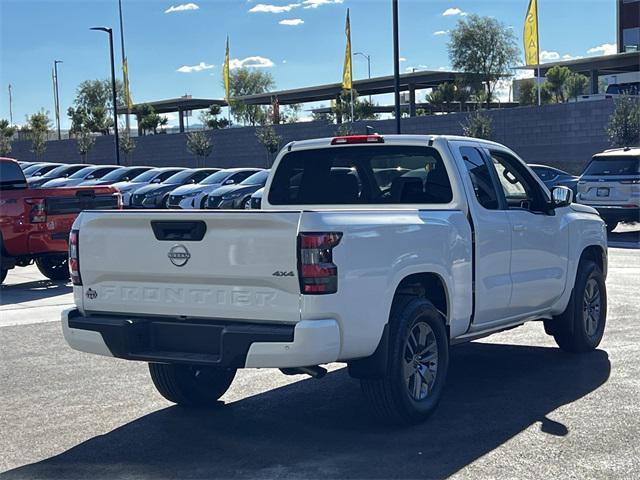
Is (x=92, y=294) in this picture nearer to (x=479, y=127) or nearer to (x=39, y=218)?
(x=39, y=218)

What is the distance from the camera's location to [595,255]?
30.3ft

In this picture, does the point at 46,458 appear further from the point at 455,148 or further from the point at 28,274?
the point at 28,274

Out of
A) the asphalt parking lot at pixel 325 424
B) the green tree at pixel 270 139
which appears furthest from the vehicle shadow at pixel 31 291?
the green tree at pixel 270 139

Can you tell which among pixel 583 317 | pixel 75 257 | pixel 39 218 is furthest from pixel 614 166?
pixel 75 257

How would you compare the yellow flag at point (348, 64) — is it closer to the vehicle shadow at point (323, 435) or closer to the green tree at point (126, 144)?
the green tree at point (126, 144)

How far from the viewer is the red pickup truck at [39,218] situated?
46.6 ft

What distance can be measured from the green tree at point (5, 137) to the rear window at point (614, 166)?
4886cm

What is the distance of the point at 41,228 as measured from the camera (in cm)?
1427

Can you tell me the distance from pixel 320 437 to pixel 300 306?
109 cm

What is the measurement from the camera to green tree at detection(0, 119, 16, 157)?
6349 cm

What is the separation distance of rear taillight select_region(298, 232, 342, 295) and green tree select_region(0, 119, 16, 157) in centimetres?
6032

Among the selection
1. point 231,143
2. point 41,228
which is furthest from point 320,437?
point 231,143

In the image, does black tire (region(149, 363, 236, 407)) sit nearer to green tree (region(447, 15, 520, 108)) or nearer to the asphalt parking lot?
the asphalt parking lot

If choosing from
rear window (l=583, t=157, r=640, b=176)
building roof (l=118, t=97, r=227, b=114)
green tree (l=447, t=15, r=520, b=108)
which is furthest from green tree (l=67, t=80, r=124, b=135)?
rear window (l=583, t=157, r=640, b=176)
